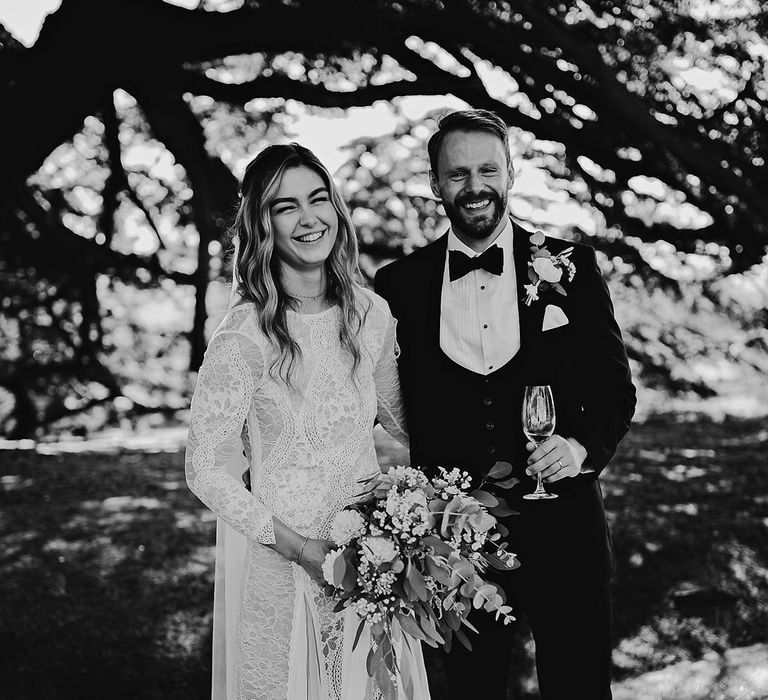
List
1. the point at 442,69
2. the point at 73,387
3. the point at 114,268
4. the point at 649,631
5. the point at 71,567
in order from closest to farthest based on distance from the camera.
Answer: the point at 649,631 < the point at 71,567 < the point at 442,69 < the point at 114,268 < the point at 73,387

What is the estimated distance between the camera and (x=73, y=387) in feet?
34.0

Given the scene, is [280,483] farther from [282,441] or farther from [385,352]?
[385,352]

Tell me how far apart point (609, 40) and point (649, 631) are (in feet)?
11.6

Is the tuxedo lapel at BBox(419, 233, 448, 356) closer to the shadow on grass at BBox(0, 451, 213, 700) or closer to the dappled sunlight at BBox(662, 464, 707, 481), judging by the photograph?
the shadow on grass at BBox(0, 451, 213, 700)

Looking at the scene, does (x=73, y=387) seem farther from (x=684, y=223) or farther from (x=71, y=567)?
(x=684, y=223)

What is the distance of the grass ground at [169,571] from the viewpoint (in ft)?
14.6

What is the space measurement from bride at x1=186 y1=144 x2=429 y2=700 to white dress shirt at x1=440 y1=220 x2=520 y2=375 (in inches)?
16.6

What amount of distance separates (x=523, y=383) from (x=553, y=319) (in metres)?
0.25

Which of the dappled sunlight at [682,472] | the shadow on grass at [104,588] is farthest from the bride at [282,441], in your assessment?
the dappled sunlight at [682,472]

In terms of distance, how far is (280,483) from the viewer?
9.04 feet

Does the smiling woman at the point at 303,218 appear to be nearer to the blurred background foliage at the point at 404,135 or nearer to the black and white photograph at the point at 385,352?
the black and white photograph at the point at 385,352

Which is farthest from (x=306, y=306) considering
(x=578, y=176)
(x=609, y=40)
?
(x=578, y=176)

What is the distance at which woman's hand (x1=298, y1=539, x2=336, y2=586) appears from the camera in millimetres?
2572

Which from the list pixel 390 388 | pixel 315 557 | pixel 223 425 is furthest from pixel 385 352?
pixel 315 557
